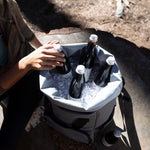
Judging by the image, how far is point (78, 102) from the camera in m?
0.63

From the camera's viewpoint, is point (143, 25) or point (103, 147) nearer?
point (103, 147)

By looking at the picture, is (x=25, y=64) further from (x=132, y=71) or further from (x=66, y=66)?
(x=132, y=71)

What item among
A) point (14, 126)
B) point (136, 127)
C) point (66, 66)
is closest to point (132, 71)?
point (136, 127)

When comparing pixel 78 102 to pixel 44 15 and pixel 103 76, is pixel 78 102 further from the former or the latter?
pixel 44 15

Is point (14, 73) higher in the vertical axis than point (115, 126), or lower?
higher

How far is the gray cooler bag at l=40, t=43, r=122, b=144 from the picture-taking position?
0.62 m

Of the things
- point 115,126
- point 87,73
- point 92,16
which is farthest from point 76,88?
point 92,16

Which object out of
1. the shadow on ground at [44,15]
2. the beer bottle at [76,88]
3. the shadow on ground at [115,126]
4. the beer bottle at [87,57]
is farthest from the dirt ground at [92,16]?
the beer bottle at [76,88]

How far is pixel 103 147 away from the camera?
2.89ft

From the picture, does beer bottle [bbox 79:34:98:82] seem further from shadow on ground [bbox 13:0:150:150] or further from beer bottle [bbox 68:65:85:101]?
shadow on ground [bbox 13:0:150:150]

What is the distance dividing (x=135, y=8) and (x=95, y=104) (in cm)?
157

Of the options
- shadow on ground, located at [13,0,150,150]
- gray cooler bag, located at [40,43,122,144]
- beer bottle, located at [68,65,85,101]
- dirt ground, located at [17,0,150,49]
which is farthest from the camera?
dirt ground, located at [17,0,150,49]

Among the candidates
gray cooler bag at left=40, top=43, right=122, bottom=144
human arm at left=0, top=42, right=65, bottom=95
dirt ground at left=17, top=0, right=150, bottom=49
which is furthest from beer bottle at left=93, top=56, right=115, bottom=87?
dirt ground at left=17, top=0, right=150, bottom=49

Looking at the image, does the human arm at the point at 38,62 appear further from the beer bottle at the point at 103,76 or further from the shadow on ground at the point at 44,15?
the shadow on ground at the point at 44,15
